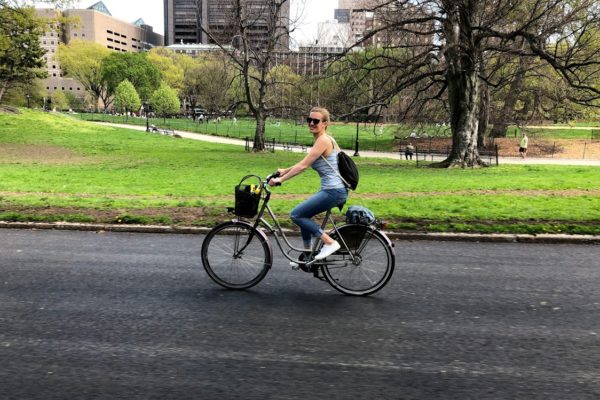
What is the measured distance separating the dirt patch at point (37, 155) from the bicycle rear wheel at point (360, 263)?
22298mm

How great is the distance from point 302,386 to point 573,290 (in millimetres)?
3824

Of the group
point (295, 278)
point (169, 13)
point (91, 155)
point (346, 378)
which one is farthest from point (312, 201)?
point (169, 13)

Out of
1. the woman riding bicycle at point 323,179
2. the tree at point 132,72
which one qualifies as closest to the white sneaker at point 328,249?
the woman riding bicycle at point 323,179

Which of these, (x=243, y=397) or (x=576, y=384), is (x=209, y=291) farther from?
(x=576, y=384)

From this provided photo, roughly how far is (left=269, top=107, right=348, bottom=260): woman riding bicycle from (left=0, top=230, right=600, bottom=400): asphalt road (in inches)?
26.5

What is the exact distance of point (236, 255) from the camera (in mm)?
5922

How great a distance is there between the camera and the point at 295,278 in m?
6.34

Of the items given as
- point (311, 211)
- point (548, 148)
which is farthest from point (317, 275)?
point (548, 148)

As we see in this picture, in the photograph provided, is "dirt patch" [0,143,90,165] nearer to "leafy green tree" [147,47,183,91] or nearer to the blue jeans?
the blue jeans

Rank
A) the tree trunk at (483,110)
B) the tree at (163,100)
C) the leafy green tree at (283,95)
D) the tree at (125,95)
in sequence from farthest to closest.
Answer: the tree at (125,95), the tree at (163,100), the tree trunk at (483,110), the leafy green tree at (283,95)

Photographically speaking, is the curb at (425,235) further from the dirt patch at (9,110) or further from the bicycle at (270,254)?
the dirt patch at (9,110)

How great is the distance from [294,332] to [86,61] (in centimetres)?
11307

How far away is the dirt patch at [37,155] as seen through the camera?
25.6 m

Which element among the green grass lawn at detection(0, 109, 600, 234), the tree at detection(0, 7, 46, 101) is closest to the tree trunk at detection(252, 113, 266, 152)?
the green grass lawn at detection(0, 109, 600, 234)
